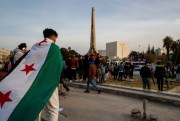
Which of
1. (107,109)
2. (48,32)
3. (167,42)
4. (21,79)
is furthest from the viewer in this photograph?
(167,42)

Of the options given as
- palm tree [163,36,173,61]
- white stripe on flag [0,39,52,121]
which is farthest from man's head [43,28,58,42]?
palm tree [163,36,173,61]

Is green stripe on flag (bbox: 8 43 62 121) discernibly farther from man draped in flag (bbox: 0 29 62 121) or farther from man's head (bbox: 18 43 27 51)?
man's head (bbox: 18 43 27 51)

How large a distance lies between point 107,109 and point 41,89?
570 cm

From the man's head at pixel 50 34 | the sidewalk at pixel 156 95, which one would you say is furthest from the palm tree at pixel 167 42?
the man's head at pixel 50 34

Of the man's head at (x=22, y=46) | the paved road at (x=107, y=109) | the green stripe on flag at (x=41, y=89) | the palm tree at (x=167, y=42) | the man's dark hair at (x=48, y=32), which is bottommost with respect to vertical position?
the paved road at (x=107, y=109)

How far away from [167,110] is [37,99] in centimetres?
654

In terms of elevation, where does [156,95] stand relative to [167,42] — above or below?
below

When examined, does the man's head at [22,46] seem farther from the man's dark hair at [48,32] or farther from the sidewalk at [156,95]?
the sidewalk at [156,95]

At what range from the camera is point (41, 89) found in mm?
4496

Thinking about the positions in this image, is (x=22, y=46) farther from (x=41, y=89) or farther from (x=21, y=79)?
(x=41, y=89)

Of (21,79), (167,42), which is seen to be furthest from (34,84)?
(167,42)

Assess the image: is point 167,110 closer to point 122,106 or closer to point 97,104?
point 122,106

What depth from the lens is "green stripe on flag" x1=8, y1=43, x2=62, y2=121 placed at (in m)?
4.32

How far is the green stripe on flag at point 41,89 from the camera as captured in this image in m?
4.32
